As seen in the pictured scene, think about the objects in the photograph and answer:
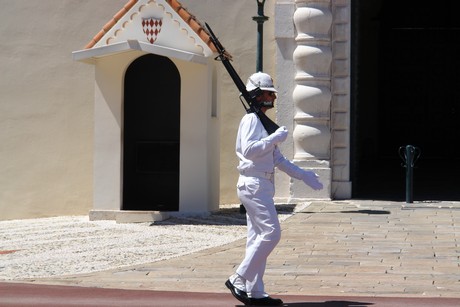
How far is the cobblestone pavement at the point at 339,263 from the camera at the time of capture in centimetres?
1102

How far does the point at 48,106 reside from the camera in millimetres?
19156

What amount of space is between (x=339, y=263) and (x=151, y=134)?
5.58 metres

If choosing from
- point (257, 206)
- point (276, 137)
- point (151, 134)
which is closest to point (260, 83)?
point (276, 137)

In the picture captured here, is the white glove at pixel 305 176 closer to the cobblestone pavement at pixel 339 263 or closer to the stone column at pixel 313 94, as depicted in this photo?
the cobblestone pavement at pixel 339 263

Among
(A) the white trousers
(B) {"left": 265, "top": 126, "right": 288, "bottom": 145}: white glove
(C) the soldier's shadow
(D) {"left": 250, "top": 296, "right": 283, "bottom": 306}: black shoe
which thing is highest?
(B) {"left": 265, "top": 126, "right": 288, "bottom": 145}: white glove

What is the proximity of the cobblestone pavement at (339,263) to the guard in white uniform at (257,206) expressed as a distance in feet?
2.83

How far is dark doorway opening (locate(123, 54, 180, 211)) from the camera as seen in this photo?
1708 centimetres

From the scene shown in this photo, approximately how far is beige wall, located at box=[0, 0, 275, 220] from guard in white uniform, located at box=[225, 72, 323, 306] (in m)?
8.85

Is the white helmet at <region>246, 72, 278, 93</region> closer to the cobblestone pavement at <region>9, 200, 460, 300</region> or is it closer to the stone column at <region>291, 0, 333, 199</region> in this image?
the cobblestone pavement at <region>9, 200, 460, 300</region>

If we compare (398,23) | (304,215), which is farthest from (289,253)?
(398,23)

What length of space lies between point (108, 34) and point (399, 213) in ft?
16.1

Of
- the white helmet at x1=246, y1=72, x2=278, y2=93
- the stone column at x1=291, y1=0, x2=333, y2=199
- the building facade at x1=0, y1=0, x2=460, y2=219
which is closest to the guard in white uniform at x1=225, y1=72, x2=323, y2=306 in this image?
the white helmet at x1=246, y1=72, x2=278, y2=93

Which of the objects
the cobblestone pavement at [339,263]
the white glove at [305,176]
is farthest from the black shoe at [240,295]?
the white glove at [305,176]

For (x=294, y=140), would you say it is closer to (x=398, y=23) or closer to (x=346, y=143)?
(x=346, y=143)
